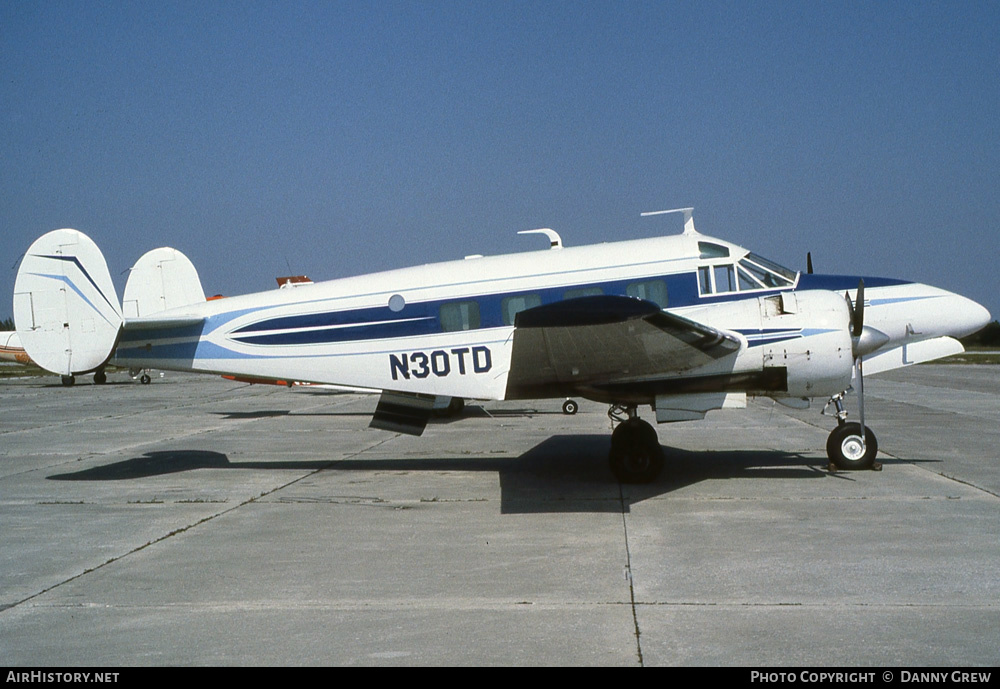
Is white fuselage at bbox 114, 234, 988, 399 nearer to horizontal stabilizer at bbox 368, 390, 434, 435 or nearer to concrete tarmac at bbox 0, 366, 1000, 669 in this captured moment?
horizontal stabilizer at bbox 368, 390, 434, 435

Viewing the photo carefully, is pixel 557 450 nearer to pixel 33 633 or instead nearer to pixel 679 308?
pixel 679 308

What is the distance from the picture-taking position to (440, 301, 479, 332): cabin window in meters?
11.9

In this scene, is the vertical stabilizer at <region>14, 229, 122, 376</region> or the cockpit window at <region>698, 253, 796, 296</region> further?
the vertical stabilizer at <region>14, 229, 122, 376</region>

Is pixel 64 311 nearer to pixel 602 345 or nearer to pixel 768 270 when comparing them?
pixel 602 345

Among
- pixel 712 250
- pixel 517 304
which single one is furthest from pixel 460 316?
pixel 712 250

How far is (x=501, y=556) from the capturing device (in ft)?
25.1

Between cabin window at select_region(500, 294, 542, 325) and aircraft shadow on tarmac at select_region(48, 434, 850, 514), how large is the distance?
→ 2.29 metres

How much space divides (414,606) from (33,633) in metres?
2.57

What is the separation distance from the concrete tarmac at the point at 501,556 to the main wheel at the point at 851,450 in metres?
0.24

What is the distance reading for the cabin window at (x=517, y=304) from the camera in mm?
11867

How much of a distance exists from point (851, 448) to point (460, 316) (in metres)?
5.69

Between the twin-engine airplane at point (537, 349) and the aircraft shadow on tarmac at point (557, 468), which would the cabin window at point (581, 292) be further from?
the aircraft shadow on tarmac at point (557, 468)

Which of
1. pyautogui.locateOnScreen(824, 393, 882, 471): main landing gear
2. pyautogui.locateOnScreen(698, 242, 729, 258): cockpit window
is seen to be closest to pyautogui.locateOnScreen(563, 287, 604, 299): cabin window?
pyautogui.locateOnScreen(698, 242, 729, 258): cockpit window

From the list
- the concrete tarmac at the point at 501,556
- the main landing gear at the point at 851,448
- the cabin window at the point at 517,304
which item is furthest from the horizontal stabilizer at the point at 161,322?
the main landing gear at the point at 851,448
